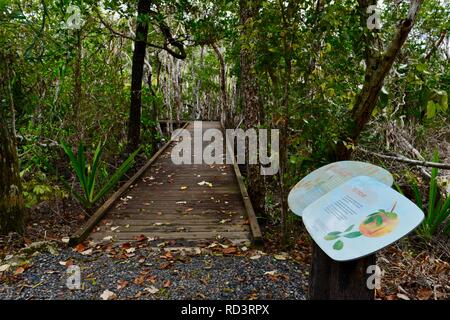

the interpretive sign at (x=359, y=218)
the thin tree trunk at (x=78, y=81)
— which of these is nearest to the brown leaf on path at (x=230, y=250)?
the interpretive sign at (x=359, y=218)

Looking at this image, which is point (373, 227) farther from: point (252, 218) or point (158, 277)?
point (252, 218)

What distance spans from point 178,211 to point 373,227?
4055 millimetres

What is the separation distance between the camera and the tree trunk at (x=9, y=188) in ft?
12.7

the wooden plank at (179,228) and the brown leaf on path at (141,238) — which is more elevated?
the wooden plank at (179,228)

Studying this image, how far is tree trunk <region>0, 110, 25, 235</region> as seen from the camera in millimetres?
3877

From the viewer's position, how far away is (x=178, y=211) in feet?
17.4

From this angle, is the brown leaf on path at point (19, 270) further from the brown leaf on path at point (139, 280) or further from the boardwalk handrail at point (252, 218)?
the boardwalk handrail at point (252, 218)

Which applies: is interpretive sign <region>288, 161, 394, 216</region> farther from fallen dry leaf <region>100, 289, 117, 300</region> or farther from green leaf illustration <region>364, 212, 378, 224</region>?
fallen dry leaf <region>100, 289, 117, 300</region>

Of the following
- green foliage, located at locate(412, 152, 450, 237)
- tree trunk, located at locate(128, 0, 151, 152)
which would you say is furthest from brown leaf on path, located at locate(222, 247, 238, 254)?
tree trunk, located at locate(128, 0, 151, 152)

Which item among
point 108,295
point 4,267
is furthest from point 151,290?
point 4,267

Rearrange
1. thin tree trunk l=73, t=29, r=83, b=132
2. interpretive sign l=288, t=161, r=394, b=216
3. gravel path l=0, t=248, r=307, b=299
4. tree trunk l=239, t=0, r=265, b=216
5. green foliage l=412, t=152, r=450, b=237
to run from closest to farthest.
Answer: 1. interpretive sign l=288, t=161, r=394, b=216
2. gravel path l=0, t=248, r=307, b=299
3. green foliage l=412, t=152, r=450, b=237
4. tree trunk l=239, t=0, r=265, b=216
5. thin tree trunk l=73, t=29, r=83, b=132

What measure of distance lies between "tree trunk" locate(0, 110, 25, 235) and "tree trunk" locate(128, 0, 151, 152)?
3743 mm
